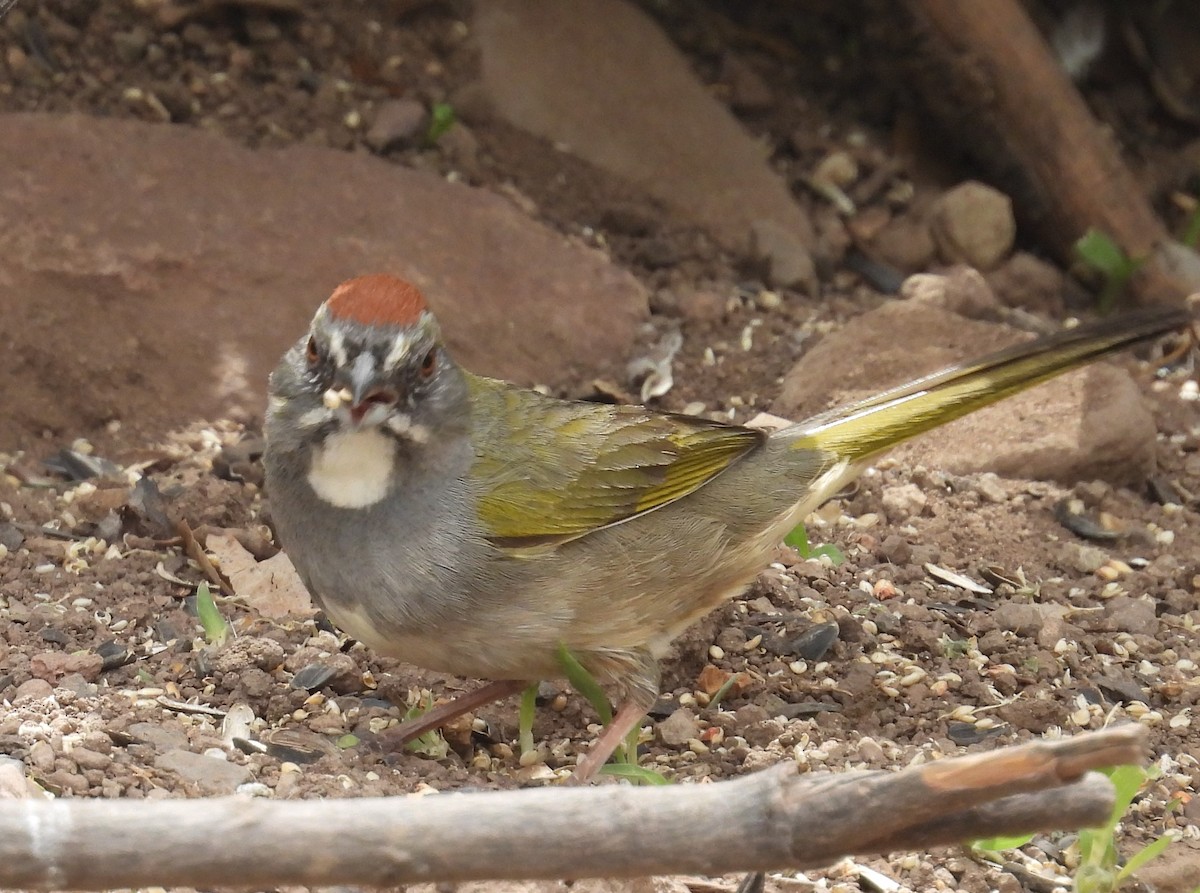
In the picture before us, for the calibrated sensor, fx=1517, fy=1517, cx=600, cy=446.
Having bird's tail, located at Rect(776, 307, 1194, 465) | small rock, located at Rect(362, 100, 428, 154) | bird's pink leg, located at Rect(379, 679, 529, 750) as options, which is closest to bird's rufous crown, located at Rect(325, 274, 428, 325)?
bird's pink leg, located at Rect(379, 679, 529, 750)

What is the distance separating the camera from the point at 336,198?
635 cm

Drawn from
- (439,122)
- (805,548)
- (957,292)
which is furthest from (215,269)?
(957,292)

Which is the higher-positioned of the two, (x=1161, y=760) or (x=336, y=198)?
(x=336, y=198)

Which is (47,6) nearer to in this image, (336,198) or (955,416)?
(336,198)

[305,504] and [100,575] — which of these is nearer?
[305,504]

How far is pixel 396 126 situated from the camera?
694 centimetres

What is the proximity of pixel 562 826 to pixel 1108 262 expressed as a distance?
5.58 metres

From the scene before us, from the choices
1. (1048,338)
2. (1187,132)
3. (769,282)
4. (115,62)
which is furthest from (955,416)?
(1187,132)

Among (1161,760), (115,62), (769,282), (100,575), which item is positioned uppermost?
(115,62)

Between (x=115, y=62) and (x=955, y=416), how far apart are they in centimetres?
429

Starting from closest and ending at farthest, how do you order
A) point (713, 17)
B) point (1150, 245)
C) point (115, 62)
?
point (115, 62)
point (1150, 245)
point (713, 17)

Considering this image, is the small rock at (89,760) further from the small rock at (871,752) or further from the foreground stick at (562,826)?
the small rock at (871,752)

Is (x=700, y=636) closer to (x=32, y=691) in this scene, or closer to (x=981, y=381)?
(x=981, y=381)

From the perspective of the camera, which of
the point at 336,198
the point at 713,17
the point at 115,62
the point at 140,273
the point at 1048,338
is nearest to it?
the point at 1048,338
